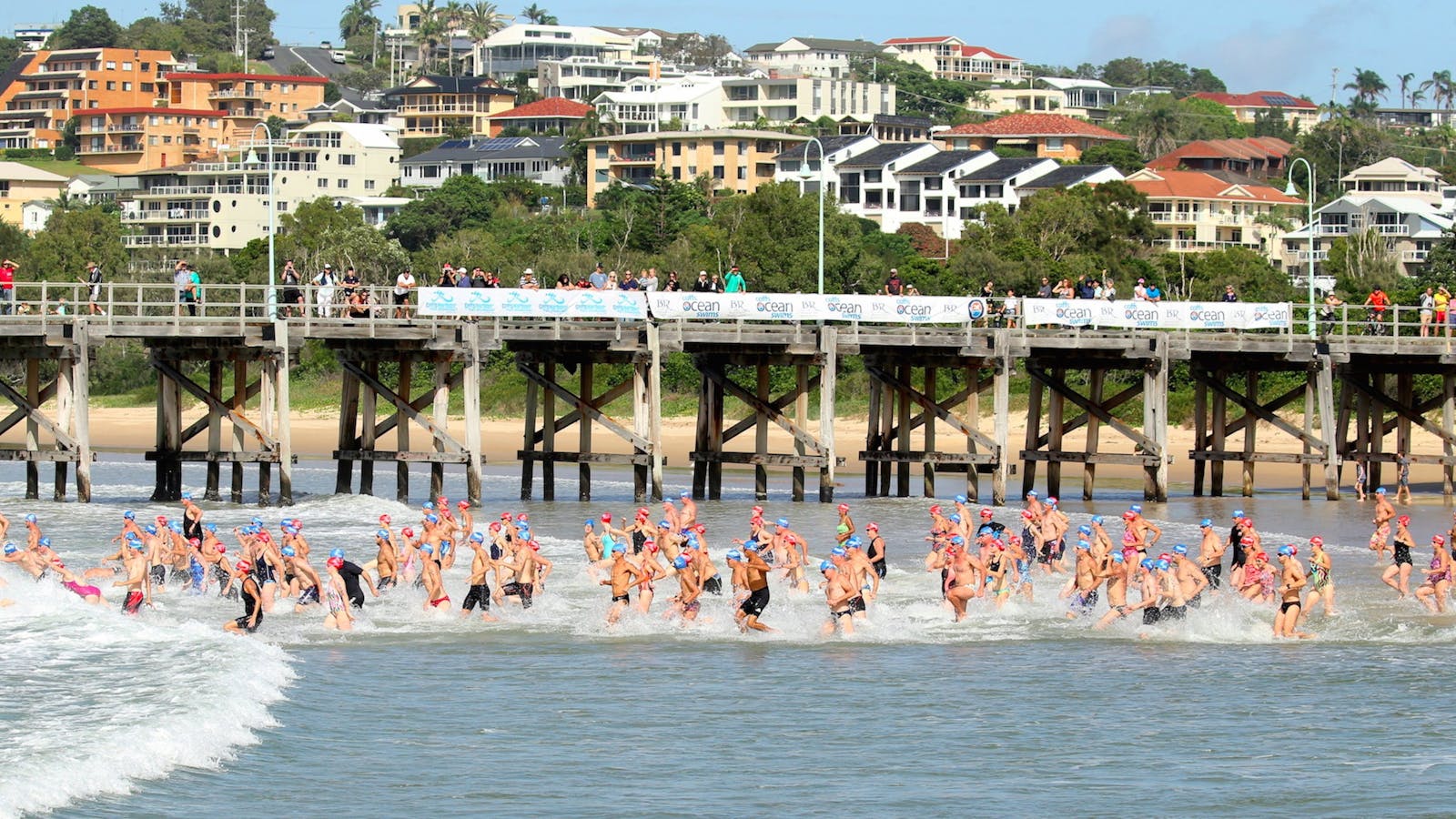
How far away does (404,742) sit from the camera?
17.2 m

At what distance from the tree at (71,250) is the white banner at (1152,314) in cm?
5234

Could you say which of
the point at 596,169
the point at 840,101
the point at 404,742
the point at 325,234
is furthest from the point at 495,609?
the point at 840,101

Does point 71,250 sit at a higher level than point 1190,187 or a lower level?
lower

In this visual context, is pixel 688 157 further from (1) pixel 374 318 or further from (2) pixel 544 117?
(1) pixel 374 318

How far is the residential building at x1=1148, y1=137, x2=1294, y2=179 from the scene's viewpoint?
405 ft

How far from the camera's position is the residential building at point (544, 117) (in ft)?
454

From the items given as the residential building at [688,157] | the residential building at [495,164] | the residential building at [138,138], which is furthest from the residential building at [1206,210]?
the residential building at [138,138]

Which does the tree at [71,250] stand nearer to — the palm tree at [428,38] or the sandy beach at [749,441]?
the sandy beach at [749,441]

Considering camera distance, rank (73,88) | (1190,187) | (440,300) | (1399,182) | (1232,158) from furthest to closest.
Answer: (73,88) < (1232,158) < (1399,182) < (1190,187) < (440,300)

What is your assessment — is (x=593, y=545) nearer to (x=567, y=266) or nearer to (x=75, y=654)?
(x=75, y=654)

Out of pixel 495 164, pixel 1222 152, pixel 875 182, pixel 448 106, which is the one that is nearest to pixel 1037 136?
pixel 1222 152

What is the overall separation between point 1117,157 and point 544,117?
138ft

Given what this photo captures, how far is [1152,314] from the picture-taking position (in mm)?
36625

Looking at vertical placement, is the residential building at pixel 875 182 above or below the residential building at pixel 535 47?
below
